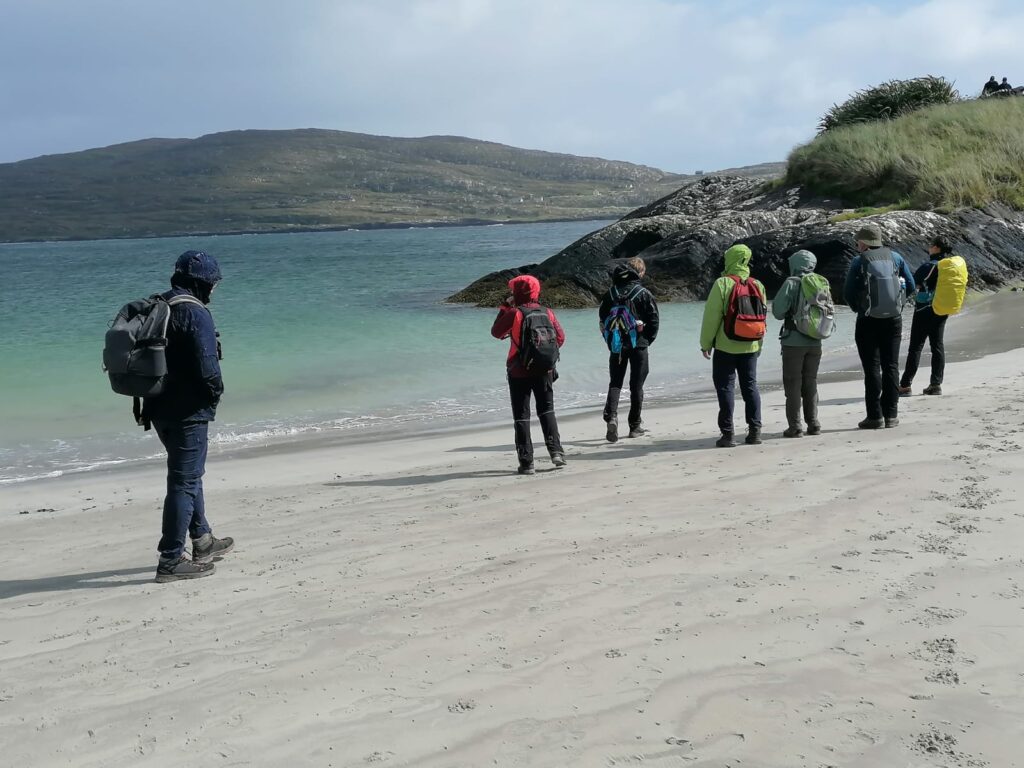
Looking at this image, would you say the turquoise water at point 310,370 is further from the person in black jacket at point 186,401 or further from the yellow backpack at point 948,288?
the person in black jacket at point 186,401

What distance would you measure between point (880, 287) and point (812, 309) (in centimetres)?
61

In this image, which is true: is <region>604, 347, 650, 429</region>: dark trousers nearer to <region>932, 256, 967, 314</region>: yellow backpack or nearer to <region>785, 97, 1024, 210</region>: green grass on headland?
<region>932, 256, 967, 314</region>: yellow backpack

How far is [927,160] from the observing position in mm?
26406

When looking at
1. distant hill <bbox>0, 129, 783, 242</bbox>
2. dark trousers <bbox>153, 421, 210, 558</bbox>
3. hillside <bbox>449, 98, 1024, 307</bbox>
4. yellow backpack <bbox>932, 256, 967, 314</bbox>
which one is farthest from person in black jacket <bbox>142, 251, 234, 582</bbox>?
distant hill <bbox>0, 129, 783, 242</bbox>

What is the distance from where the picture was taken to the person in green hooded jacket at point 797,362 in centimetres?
884

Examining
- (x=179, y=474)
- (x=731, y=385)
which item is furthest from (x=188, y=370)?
(x=731, y=385)

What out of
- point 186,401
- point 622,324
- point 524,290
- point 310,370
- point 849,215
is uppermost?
point 849,215

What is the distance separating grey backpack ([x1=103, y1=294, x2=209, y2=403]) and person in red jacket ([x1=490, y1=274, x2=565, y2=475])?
3248 mm

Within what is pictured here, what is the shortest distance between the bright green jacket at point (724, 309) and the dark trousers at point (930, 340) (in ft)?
9.43

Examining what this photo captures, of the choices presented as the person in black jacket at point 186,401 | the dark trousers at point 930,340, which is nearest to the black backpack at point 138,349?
the person in black jacket at point 186,401

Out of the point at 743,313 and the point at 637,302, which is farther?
the point at 637,302

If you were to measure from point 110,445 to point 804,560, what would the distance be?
8.31 m

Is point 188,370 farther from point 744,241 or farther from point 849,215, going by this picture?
point 849,215

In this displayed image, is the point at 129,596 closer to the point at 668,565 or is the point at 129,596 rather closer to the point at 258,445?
the point at 668,565
